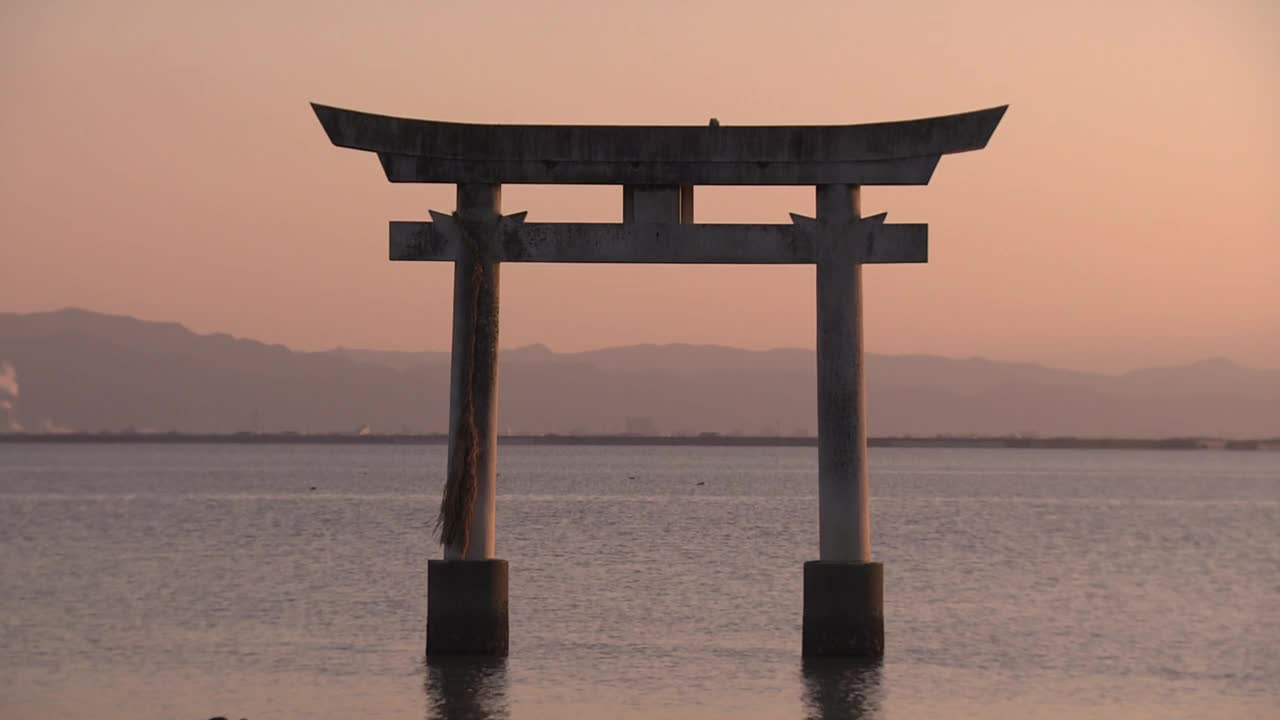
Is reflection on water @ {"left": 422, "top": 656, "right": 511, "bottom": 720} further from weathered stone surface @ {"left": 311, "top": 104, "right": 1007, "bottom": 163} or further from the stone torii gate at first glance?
weathered stone surface @ {"left": 311, "top": 104, "right": 1007, "bottom": 163}

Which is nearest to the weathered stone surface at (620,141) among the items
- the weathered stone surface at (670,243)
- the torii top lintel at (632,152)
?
the torii top lintel at (632,152)

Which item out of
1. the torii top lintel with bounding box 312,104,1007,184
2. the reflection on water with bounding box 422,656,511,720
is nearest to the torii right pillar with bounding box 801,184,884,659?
the torii top lintel with bounding box 312,104,1007,184

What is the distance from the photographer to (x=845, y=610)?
16.5 metres

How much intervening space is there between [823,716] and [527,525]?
1536 inches

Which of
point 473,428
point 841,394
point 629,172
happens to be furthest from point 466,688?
point 629,172

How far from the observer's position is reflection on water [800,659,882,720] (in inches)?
637

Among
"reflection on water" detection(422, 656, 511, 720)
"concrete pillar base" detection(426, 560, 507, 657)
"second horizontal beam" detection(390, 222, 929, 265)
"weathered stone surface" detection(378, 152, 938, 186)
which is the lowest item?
"reflection on water" detection(422, 656, 511, 720)

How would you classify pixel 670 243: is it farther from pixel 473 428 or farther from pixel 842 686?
pixel 842 686

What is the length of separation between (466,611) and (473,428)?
174 cm

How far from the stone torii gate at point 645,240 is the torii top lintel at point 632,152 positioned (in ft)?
0.04

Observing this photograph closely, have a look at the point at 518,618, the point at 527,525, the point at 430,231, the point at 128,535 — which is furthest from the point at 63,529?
the point at 430,231

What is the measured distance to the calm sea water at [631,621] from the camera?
16.9m

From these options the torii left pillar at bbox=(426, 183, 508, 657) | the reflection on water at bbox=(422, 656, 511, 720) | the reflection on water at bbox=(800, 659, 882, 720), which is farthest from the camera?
the torii left pillar at bbox=(426, 183, 508, 657)

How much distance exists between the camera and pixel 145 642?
21.7 m
